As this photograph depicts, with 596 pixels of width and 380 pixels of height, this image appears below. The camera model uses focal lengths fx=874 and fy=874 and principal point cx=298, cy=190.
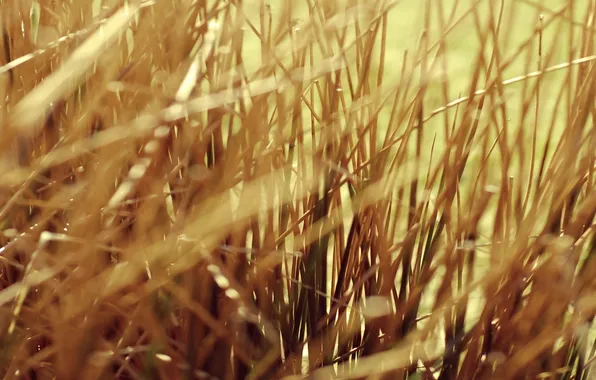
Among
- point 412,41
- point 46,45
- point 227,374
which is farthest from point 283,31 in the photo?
point 227,374

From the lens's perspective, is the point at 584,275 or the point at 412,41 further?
the point at 412,41

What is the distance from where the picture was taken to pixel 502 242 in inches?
33.0

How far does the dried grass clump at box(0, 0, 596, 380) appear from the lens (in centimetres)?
77

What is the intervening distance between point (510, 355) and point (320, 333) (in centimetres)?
20

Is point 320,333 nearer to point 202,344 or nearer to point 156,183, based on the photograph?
point 202,344

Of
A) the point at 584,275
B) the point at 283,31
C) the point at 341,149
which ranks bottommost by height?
the point at 584,275

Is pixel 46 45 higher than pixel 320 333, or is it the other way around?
pixel 46 45

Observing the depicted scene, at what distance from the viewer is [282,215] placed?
35.2 inches

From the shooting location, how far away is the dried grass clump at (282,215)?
77cm

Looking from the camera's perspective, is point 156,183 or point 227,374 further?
point 227,374

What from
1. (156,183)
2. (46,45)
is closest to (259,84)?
(156,183)

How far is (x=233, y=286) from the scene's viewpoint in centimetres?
80

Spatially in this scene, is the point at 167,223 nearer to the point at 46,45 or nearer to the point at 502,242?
the point at 46,45

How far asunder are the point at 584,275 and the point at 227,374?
0.37 meters
